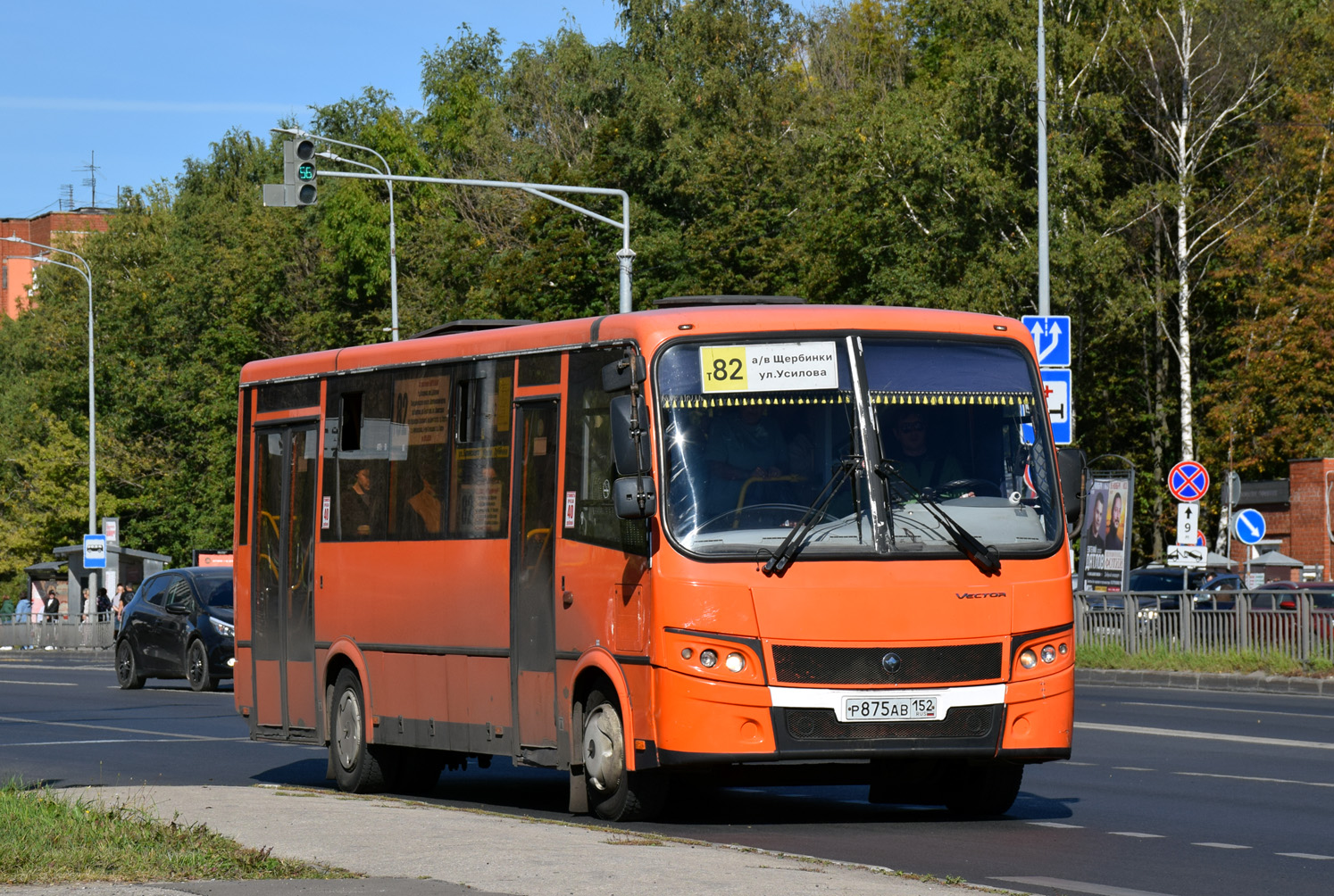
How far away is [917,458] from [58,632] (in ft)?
175

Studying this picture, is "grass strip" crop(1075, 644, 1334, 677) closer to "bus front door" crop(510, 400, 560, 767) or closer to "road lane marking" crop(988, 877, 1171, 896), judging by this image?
"bus front door" crop(510, 400, 560, 767)

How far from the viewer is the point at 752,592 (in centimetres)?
1120

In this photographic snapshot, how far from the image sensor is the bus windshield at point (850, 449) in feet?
37.6

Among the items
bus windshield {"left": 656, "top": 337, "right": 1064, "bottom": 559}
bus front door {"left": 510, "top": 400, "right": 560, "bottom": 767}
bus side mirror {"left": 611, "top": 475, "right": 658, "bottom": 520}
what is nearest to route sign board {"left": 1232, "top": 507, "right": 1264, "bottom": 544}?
bus windshield {"left": 656, "top": 337, "right": 1064, "bottom": 559}

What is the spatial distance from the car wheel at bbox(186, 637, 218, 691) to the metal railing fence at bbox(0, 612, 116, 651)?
26.5m

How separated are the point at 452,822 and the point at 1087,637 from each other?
73.4ft

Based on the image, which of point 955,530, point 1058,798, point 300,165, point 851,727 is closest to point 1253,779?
point 1058,798

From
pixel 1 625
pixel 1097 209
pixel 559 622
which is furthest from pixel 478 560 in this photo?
pixel 1 625

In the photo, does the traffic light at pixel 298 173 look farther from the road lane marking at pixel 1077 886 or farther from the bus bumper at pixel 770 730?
the road lane marking at pixel 1077 886

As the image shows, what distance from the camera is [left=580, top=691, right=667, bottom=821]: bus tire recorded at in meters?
11.8

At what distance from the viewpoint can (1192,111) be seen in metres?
57.9

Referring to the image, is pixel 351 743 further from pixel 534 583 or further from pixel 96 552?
pixel 96 552

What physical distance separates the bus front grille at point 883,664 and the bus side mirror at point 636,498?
0.98 meters

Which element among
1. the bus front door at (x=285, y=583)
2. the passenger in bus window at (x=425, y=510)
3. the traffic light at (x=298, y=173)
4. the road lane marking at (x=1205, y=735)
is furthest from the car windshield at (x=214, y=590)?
the passenger in bus window at (x=425, y=510)
